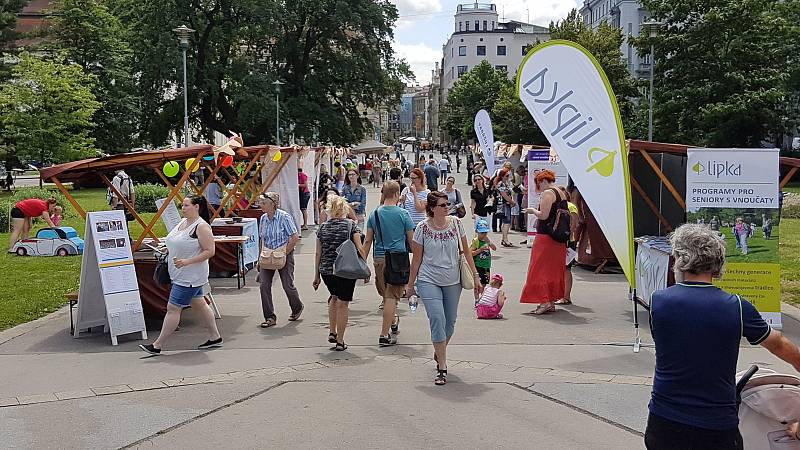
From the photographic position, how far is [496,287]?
10555 millimetres

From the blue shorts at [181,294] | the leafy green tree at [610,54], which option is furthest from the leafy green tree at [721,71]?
the blue shorts at [181,294]

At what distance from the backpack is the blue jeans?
10.7ft

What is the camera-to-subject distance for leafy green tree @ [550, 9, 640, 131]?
4944 centimetres

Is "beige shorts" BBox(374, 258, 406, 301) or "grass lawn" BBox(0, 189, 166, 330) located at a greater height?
"beige shorts" BBox(374, 258, 406, 301)

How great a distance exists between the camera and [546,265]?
417 inches

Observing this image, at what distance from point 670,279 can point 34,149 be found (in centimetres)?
Result: 3636

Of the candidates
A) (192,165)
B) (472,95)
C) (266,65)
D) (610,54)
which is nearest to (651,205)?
(192,165)

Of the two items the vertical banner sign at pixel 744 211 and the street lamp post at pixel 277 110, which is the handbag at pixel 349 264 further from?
the street lamp post at pixel 277 110

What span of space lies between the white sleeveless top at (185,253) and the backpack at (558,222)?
4351mm

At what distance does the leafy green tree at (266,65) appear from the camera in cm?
4606

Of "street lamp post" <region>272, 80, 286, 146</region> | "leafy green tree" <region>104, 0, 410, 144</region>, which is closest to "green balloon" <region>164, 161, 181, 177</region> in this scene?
"street lamp post" <region>272, 80, 286, 146</region>

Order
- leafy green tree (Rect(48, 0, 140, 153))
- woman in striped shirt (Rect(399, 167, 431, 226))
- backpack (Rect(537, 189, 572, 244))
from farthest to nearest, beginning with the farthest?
leafy green tree (Rect(48, 0, 140, 153)), woman in striped shirt (Rect(399, 167, 431, 226)), backpack (Rect(537, 189, 572, 244))

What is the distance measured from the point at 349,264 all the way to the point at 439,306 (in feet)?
4.82

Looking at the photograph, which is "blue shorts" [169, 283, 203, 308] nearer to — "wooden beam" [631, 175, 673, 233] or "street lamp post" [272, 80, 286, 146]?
"wooden beam" [631, 175, 673, 233]
